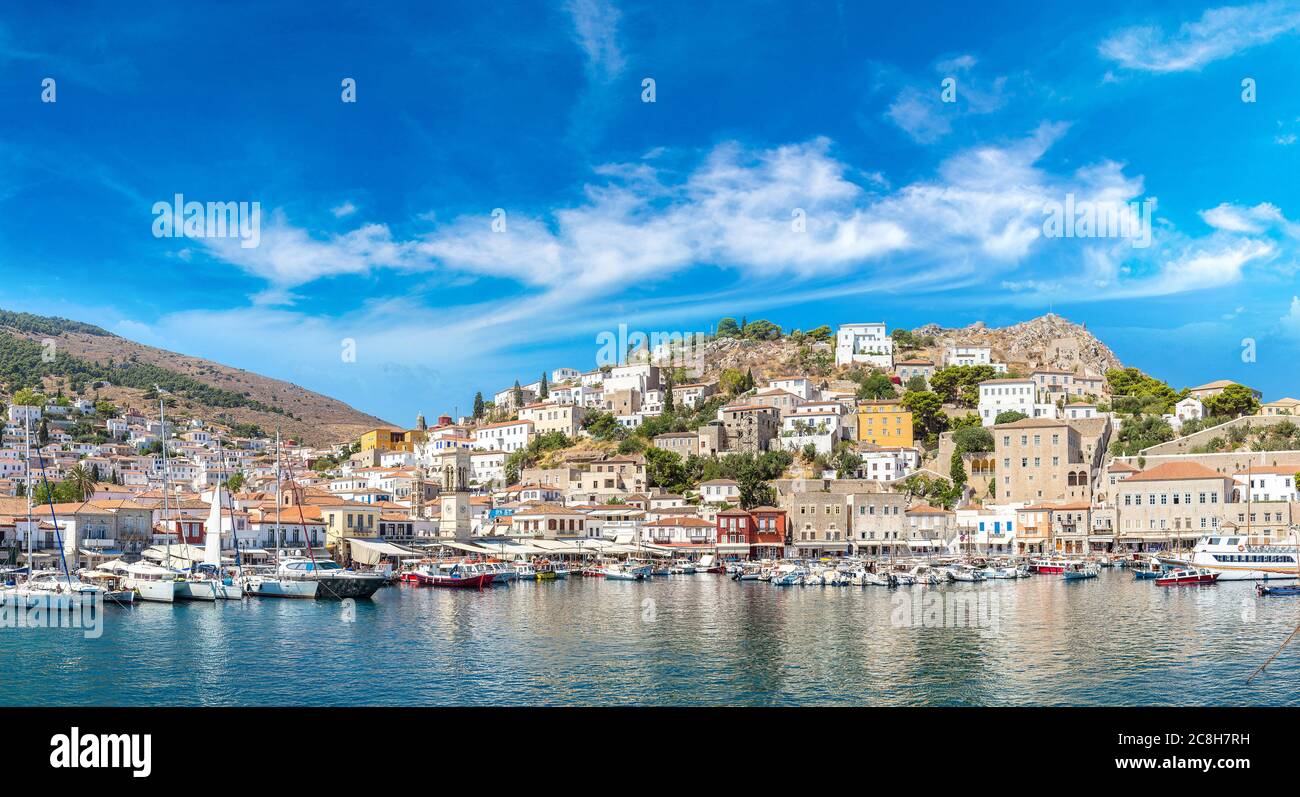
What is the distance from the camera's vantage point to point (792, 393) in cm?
8206

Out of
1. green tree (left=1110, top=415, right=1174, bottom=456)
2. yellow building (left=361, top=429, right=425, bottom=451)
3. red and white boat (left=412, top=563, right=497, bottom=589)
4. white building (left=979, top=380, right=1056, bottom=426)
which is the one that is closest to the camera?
red and white boat (left=412, top=563, right=497, bottom=589)

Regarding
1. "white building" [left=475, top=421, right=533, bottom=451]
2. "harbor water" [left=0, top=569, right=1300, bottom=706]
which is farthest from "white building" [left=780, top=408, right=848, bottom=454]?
"harbor water" [left=0, top=569, right=1300, bottom=706]

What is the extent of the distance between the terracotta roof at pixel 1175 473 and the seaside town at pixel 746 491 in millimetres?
242

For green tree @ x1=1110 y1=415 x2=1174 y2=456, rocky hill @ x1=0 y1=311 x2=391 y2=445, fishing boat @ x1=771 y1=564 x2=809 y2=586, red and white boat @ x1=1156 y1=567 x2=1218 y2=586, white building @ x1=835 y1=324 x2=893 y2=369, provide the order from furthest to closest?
1. rocky hill @ x1=0 y1=311 x2=391 y2=445
2. white building @ x1=835 y1=324 x2=893 y2=369
3. green tree @ x1=1110 y1=415 x2=1174 y2=456
4. fishing boat @ x1=771 y1=564 x2=809 y2=586
5. red and white boat @ x1=1156 y1=567 x2=1218 y2=586

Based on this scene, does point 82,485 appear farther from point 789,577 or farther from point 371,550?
point 789,577

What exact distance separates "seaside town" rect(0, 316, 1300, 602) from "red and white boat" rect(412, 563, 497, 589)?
0.13 m

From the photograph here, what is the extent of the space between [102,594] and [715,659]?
2050cm

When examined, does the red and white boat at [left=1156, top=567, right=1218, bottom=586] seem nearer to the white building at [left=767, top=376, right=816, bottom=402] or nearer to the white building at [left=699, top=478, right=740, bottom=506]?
the white building at [left=699, top=478, right=740, bottom=506]

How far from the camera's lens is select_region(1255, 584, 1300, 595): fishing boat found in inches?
1431

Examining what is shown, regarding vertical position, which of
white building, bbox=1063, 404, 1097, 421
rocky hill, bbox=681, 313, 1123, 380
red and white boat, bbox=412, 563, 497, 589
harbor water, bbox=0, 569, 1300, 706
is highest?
rocky hill, bbox=681, 313, 1123, 380

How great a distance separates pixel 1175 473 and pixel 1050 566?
39.3ft

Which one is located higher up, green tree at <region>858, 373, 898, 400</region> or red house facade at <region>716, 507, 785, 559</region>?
green tree at <region>858, 373, 898, 400</region>
